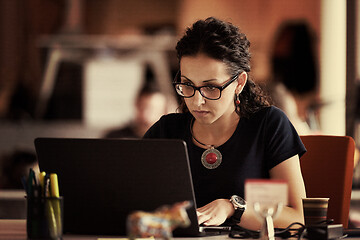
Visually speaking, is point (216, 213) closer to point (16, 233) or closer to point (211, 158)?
point (211, 158)

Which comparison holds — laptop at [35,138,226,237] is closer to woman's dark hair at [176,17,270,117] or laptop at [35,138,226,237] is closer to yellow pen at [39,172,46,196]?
yellow pen at [39,172,46,196]

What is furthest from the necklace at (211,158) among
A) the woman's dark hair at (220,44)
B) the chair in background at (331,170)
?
the chair in background at (331,170)

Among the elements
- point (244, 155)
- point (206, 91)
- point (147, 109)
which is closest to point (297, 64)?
point (147, 109)

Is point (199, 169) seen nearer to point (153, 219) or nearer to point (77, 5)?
point (153, 219)

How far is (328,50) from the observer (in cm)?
733

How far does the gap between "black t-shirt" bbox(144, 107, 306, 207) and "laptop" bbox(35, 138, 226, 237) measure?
476 millimetres

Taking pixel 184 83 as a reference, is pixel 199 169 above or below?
below

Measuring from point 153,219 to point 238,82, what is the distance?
0.89 meters

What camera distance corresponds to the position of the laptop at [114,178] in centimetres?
128

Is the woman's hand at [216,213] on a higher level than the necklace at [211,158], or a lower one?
lower

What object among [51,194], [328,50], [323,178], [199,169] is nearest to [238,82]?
[199,169]

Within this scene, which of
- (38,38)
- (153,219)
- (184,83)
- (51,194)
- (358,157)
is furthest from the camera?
(38,38)

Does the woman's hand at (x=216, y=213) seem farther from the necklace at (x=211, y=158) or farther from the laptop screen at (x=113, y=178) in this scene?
the necklace at (x=211, y=158)

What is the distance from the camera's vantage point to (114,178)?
1318mm
